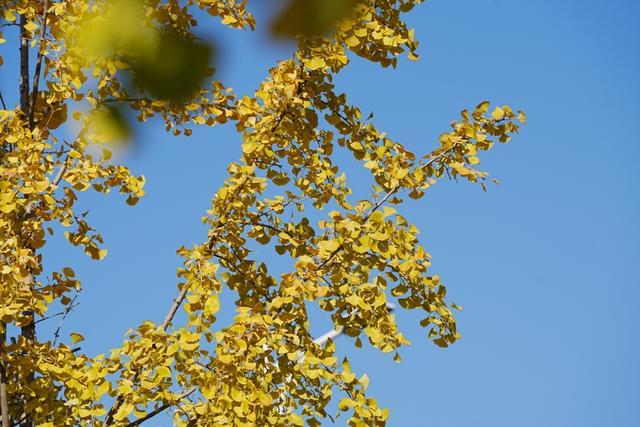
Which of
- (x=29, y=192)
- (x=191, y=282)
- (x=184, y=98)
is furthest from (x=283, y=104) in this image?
(x=184, y=98)

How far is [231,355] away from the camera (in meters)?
2.99

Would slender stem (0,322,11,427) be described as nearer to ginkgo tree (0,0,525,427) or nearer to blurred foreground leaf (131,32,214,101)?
ginkgo tree (0,0,525,427)

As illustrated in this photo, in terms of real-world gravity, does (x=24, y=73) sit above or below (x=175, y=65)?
above

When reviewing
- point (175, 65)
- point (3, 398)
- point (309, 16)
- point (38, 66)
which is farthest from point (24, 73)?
point (309, 16)

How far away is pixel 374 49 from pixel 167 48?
257 cm

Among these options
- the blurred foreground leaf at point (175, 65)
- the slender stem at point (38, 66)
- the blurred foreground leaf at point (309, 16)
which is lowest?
the blurred foreground leaf at point (309, 16)

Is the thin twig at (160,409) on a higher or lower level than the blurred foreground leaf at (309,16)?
higher

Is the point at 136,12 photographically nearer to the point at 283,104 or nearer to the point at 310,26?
the point at 310,26

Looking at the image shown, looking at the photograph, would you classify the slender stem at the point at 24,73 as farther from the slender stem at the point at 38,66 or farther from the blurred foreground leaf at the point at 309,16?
the blurred foreground leaf at the point at 309,16

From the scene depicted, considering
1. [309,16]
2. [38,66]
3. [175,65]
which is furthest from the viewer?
[38,66]

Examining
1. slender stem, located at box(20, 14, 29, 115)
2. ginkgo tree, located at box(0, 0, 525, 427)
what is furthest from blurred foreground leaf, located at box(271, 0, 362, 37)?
slender stem, located at box(20, 14, 29, 115)

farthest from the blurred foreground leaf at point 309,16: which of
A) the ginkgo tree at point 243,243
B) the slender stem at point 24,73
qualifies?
the slender stem at point 24,73

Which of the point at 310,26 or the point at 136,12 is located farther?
the point at 136,12

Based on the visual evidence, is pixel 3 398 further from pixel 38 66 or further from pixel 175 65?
pixel 175 65
